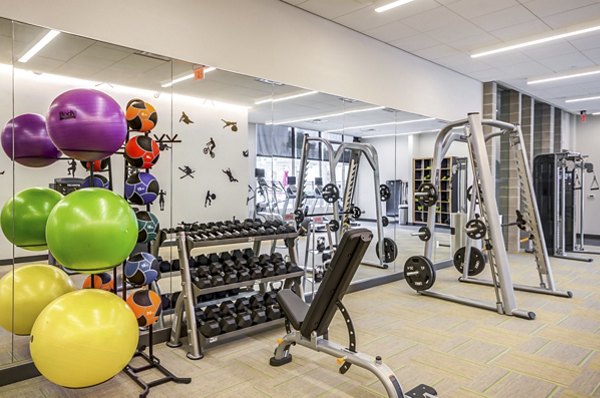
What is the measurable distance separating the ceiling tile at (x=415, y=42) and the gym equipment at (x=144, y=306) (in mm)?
4430

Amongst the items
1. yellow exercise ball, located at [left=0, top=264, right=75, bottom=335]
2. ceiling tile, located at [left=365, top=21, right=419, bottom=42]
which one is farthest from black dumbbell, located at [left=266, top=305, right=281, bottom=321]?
ceiling tile, located at [left=365, top=21, right=419, bottom=42]

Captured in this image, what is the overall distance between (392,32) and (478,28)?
3.37ft

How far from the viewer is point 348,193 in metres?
5.42

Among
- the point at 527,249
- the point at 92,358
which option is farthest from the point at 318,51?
the point at 527,249

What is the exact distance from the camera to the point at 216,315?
3260mm

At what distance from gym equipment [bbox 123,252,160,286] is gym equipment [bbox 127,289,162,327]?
0.25ft

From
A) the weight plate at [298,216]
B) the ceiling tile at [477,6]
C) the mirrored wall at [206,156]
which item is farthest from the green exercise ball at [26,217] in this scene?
the ceiling tile at [477,6]

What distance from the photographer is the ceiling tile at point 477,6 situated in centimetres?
424

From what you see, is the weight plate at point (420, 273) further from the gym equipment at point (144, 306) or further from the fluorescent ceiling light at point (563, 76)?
the fluorescent ceiling light at point (563, 76)

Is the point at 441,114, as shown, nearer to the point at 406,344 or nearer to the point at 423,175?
the point at 423,175

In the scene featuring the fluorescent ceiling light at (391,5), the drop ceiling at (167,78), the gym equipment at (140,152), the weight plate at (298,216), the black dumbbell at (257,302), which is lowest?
the black dumbbell at (257,302)

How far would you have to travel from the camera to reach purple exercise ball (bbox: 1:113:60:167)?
8.45 ft

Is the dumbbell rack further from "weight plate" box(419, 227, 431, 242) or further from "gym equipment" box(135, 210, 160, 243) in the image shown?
"weight plate" box(419, 227, 431, 242)

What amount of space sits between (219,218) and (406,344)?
6.55ft
